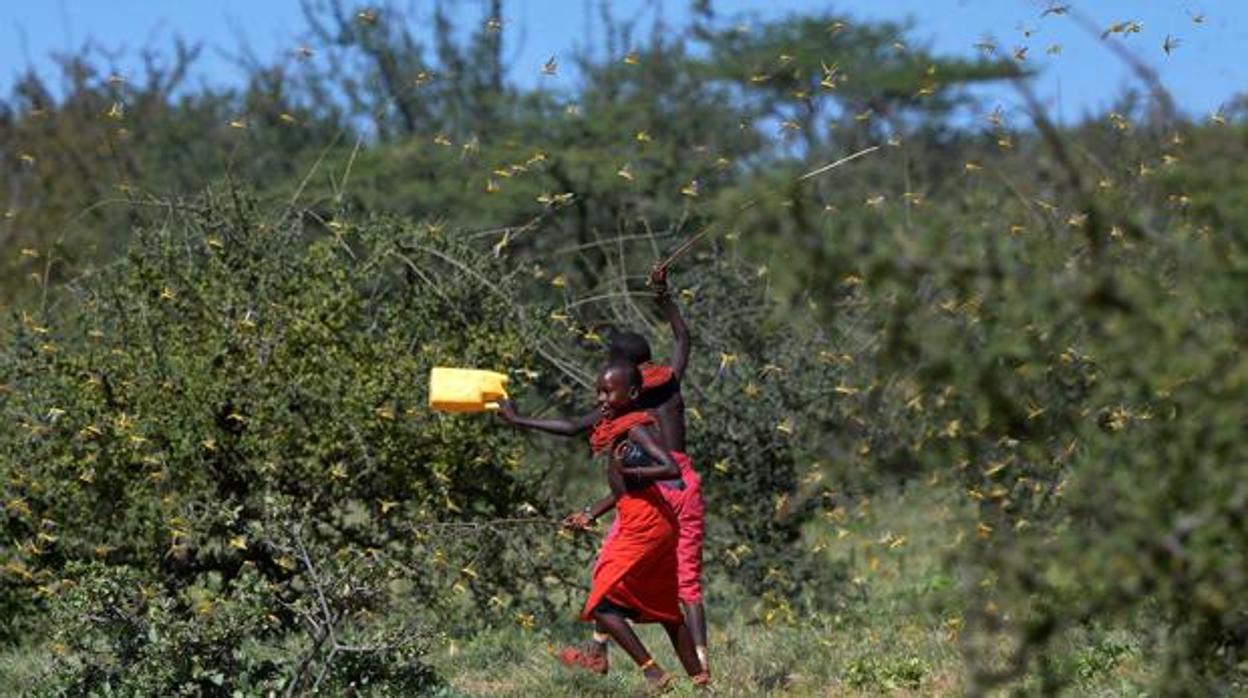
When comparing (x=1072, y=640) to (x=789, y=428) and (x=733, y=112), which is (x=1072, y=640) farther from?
(x=733, y=112)

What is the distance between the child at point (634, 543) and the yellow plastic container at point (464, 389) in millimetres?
558

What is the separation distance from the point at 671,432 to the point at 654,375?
0.77ft

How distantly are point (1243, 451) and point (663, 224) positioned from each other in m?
15.0

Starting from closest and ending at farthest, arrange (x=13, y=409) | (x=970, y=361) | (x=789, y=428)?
(x=970, y=361) → (x=13, y=409) → (x=789, y=428)

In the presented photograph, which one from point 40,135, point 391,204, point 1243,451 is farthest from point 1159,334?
point 40,135

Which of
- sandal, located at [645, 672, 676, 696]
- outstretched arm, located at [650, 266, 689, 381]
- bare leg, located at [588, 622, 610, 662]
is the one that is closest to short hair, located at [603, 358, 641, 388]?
outstretched arm, located at [650, 266, 689, 381]

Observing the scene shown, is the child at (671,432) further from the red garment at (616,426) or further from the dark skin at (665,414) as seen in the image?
the red garment at (616,426)

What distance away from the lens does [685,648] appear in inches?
350

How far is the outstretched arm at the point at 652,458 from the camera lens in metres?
8.48

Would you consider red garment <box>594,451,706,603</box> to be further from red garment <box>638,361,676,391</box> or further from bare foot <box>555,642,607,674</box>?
bare foot <box>555,642,607,674</box>

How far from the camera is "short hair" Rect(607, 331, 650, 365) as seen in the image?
909cm

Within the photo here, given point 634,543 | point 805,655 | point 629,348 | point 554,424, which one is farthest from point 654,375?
point 805,655

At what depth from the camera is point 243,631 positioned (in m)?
7.99

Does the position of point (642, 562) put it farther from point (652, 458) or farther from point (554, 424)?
point (554, 424)
